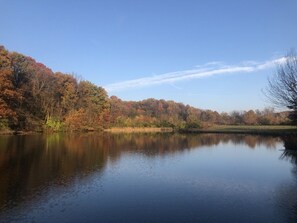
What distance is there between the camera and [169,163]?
20484 millimetres

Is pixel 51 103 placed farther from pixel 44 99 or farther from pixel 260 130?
pixel 260 130

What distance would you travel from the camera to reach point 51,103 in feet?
187

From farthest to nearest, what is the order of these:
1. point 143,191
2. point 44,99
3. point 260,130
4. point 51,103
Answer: point 260,130 < point 51,103 < point 44,99 < point 143,191

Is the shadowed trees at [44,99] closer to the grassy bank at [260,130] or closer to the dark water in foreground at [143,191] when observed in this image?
the grassy bank at [260,130]

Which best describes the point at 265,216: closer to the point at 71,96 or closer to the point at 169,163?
the point at 169,163

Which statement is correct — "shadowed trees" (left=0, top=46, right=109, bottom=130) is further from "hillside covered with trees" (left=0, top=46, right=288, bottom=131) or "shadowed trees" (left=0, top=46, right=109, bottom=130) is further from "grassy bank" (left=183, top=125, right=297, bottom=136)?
"grassy bank" (left=183, top=125, right=297, bottom=136)

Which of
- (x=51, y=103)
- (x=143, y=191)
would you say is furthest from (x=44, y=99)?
(x=143, y=191)

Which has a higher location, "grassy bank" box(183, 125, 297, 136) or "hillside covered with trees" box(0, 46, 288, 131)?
"hillside covered with trees" box(0, 46, 288, 131)

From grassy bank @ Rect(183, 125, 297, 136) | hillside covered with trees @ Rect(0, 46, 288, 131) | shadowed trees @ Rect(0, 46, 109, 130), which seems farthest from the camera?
grassy bank @ Rect(183, 125, 297, 136)

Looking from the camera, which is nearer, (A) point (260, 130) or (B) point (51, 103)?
(B) point (51, 103)

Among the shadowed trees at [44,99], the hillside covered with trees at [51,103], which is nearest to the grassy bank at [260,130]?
the hillside covered with trees at [51,103]

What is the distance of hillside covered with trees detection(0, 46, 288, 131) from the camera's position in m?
44.3

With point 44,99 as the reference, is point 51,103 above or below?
below

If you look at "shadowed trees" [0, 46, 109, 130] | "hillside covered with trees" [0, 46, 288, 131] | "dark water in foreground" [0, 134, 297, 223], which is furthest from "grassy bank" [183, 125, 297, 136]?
"dark water in foreground" [0, 134, 297, 223]
